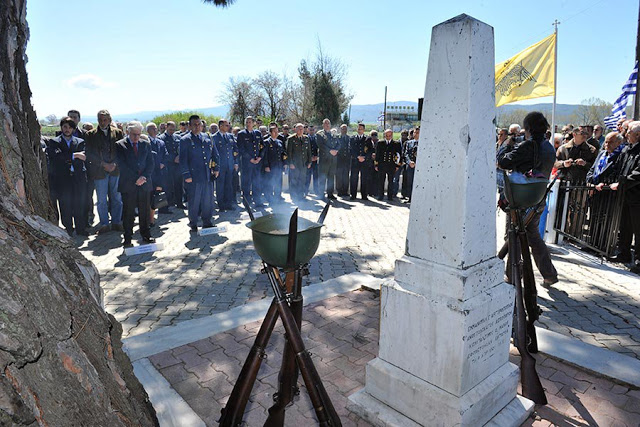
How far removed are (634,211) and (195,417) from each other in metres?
6.67

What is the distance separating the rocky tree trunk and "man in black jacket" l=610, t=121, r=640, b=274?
7025 mm

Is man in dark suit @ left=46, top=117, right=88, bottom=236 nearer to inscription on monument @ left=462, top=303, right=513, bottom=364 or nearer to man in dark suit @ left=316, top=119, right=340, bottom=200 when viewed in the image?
man in dark suit @ left=316, top=119, right=340, bottom=200

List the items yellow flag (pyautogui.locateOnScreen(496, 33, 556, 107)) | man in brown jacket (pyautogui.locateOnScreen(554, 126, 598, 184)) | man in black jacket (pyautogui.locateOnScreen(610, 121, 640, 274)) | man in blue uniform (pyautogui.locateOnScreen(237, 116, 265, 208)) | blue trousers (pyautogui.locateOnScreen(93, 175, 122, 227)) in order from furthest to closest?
1. man in blue uniform (pyautogui.locateOnScreen(237, 116, 265, 208))
2. yellow flag (pyautogui.locateOnScreen(496, 33, 556, 107))
3. blue trousers (pyautogui.locateOnScreen(93, 175, 122, 227))
4. man in brown jacket (pyautogui.locateOnScreen(554, 126, 598, 184))
5. man in black jacket (pyautogui.locateOnScreen(610, 121, 640, 274))

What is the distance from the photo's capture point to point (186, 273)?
5.80 m

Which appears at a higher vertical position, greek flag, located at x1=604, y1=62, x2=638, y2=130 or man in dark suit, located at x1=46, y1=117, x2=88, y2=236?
greek flag, located at x1=604, y1=62, x2=638, y2=130

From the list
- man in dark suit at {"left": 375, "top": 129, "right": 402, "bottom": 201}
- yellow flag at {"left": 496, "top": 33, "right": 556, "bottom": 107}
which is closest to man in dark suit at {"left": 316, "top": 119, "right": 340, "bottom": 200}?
man in dark suit at {"left": 375, "top": 129, "right": 402, "bottom": 201}

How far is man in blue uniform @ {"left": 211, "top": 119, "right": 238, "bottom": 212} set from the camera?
10.3 metres

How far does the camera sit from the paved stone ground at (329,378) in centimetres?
277

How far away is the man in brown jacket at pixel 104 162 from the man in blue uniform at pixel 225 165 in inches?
106

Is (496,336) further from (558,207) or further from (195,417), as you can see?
(558,207)

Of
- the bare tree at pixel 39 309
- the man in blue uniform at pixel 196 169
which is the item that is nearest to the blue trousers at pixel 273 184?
the man in blue uniform at pixel 196 169

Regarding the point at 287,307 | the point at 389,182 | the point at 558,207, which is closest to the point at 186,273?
the point at 287,307

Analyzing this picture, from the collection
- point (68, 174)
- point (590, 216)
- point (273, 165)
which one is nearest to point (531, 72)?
point (590, 216)

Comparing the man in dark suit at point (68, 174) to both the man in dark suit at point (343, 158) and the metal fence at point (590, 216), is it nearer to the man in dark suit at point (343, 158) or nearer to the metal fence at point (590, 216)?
the man in dark suit at point (343, 158)
